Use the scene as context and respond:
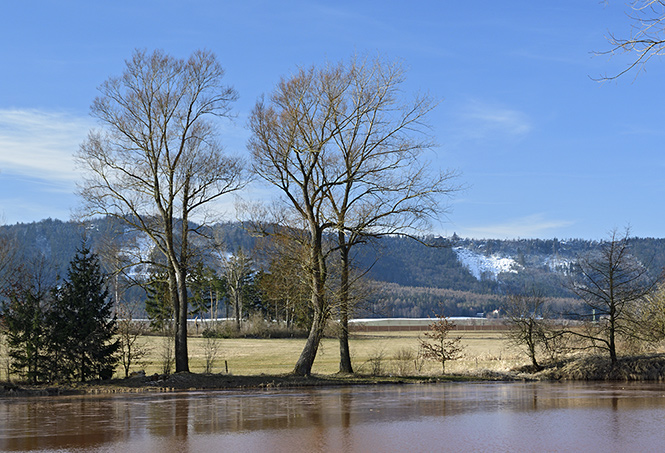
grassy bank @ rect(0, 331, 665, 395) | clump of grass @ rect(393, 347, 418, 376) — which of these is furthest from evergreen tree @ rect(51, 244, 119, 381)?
clump of grass @ rect(393, 347, 418, 376)

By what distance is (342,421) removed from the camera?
16.5m

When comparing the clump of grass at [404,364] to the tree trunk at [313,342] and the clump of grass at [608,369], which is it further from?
the clump of grass at [608,369]

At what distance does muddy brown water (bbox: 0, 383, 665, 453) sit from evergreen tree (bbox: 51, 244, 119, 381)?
13.6 feet

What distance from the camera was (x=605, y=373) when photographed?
1270 inches

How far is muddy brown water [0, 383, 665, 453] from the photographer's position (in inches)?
524

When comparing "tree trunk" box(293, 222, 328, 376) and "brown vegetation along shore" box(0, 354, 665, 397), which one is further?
"tree trunk" box(293, 222, 328, 376)

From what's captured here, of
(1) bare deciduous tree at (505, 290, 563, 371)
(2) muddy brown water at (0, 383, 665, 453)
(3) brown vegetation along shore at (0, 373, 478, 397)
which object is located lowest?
(3) brown vegetation along shore at (0, 373, 478, 397)

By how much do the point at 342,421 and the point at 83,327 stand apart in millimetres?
16024

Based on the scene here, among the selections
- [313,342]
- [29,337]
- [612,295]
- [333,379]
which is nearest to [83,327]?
[29,337]

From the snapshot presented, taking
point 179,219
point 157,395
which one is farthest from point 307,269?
point 157,395

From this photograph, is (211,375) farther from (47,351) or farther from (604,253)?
(604,253)

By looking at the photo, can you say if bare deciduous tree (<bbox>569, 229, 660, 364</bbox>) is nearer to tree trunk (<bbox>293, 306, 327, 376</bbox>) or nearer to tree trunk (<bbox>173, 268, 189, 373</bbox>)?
tree trunk (<bbox>293, 306, 327, 376</bbox>)

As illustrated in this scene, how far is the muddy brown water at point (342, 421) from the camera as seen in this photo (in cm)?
1330

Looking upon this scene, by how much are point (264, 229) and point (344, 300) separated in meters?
5.18
